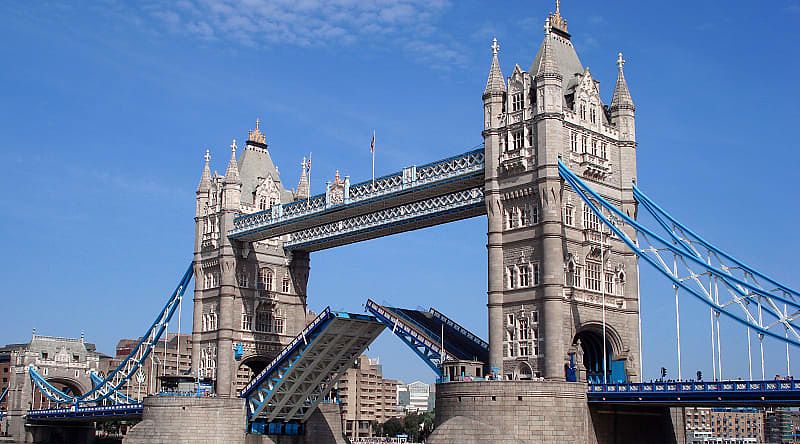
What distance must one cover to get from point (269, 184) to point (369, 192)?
743 inches

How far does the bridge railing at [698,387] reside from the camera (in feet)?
155

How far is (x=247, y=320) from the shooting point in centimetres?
8512

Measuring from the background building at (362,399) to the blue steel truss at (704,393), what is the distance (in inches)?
4409

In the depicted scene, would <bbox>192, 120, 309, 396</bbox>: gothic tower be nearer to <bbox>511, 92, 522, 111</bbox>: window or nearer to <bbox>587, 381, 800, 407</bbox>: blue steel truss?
<bbox>511, 92, 522, 111</bbox>: window

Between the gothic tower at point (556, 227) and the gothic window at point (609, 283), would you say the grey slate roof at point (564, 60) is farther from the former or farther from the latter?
the gothic window at point (609, 283)

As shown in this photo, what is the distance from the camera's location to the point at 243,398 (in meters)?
79.3

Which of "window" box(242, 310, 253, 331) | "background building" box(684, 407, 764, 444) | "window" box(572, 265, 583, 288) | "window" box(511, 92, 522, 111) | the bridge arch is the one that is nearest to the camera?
"window" box(572, 265, 583, 288)

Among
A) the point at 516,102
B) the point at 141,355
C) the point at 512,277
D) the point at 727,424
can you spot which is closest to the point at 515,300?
the point at 512,277

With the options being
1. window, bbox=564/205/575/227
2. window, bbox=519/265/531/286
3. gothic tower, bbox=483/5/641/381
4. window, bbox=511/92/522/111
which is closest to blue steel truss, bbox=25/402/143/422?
gothic tower, bbox=483/5/641/381

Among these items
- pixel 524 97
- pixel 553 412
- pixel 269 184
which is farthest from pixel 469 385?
pixel 269 184

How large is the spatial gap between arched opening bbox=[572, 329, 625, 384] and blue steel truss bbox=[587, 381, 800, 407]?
5.38m

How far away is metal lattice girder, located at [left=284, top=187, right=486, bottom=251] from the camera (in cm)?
6575

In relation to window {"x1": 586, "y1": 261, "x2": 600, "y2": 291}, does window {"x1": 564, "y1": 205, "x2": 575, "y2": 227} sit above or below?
above

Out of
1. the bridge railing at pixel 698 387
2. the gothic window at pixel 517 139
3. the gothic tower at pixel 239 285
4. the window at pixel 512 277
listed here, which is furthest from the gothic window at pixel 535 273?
the gothic tower at pixel 239 285
